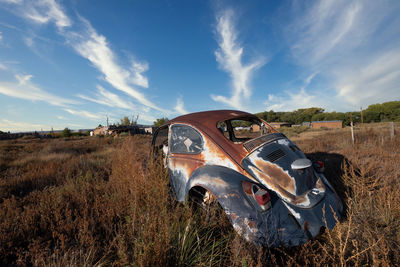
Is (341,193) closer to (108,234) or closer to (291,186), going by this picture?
(291,186)

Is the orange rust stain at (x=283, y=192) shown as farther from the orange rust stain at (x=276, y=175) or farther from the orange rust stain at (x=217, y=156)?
the orange rust stain at (x=217, y=156)

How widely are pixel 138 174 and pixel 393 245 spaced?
153 inches

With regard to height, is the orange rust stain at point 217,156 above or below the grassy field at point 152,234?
above

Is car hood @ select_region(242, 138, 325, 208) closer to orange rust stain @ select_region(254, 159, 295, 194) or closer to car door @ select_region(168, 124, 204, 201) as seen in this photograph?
orange rust stain @ select_region(254, 159, 295, 194)

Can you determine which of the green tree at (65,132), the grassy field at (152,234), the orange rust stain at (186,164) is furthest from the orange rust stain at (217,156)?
the green tree at (65,132)

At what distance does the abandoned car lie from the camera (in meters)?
1.76

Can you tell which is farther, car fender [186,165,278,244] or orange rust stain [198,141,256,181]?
orange rust stain [198,141,256,181]

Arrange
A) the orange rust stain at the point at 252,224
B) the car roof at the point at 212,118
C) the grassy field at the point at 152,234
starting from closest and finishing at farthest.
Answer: the grassy field at the point at 152,234 < the orange rust stain at the point at 252,224 < the car roof at the point at 212,118

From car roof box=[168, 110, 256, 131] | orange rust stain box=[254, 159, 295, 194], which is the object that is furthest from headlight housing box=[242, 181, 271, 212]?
car roof box=[168, 110, 256, 131]

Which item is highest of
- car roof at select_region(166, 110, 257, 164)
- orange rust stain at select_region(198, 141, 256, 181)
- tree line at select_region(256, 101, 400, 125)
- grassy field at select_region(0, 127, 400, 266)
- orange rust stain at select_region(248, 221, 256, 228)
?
tree line at select_region(256, 101, 400, 125)

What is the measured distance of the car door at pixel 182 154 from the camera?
2.62m

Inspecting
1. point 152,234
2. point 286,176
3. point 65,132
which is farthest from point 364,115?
point 65,132

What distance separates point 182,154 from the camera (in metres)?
2.84

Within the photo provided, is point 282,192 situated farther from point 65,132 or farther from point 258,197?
point 65,132
